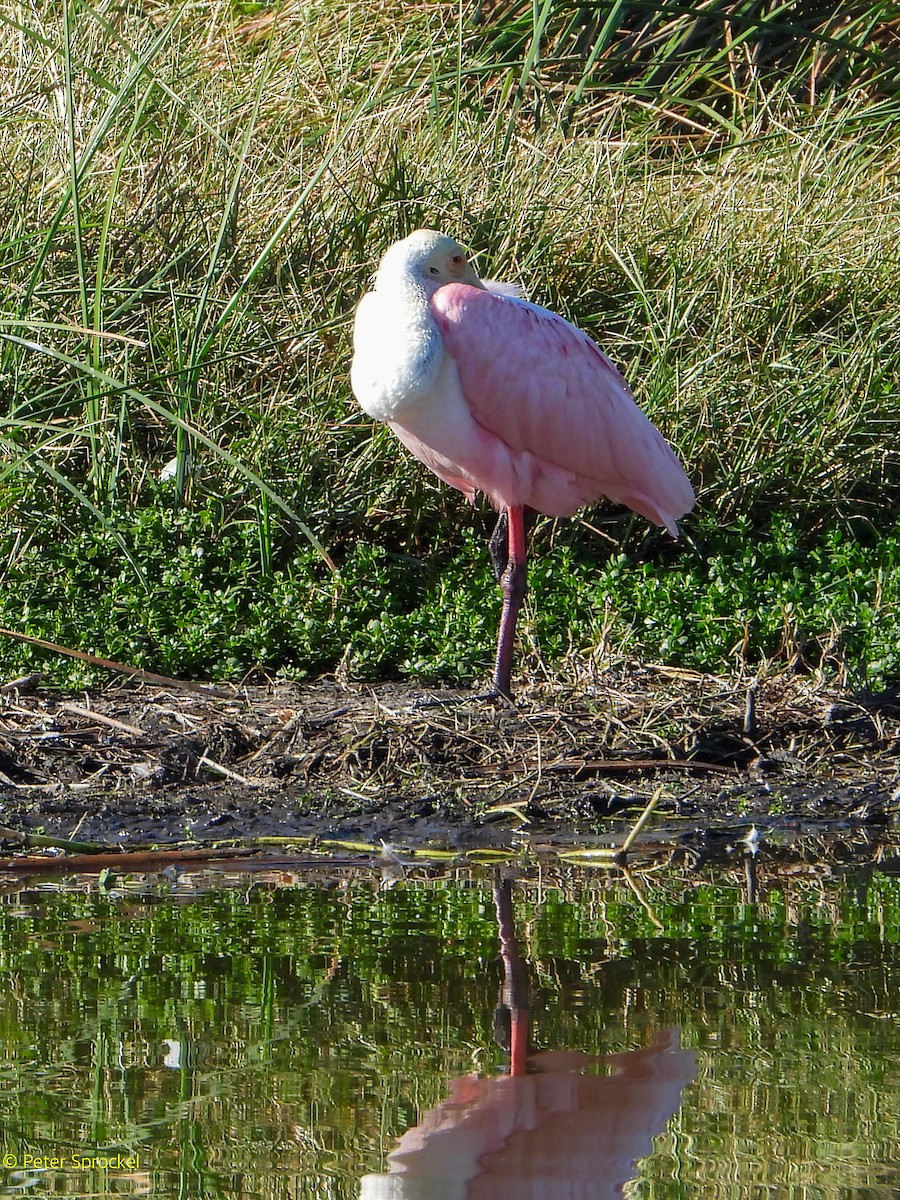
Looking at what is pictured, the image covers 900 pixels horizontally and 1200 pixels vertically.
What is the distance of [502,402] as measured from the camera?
5676 millimetres

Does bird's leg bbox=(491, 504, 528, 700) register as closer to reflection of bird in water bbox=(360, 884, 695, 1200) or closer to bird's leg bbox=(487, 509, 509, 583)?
bird's leg bbox=(487, 509, 509, 583)

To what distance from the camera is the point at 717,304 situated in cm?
721

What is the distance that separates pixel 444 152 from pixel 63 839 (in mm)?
4332

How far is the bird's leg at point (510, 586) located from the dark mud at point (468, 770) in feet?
0.52

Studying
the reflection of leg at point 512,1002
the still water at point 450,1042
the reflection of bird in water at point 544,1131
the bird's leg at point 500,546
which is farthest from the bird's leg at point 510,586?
the reflection of bird in water at point 544,1131

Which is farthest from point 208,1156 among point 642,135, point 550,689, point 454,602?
point 642,135

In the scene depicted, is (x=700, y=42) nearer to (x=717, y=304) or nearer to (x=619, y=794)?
(x=717, y=304)

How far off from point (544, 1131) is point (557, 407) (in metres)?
3.70

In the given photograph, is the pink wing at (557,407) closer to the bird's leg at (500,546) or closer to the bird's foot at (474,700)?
the bird's leg at (500,546)

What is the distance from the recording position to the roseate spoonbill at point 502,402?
17.8 feet

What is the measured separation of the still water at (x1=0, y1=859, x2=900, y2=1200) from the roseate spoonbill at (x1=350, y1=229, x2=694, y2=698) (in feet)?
6.64

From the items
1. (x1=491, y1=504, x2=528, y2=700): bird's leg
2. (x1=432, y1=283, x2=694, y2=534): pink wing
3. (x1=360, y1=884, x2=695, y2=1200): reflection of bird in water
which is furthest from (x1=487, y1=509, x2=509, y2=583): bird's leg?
(x1=360, y1=884, x2=695, y2=1200): reflection of bird in water

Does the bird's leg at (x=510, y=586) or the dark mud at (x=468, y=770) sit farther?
the bird's leg at (x=510, y=586)

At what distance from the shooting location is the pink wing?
5598 mm
